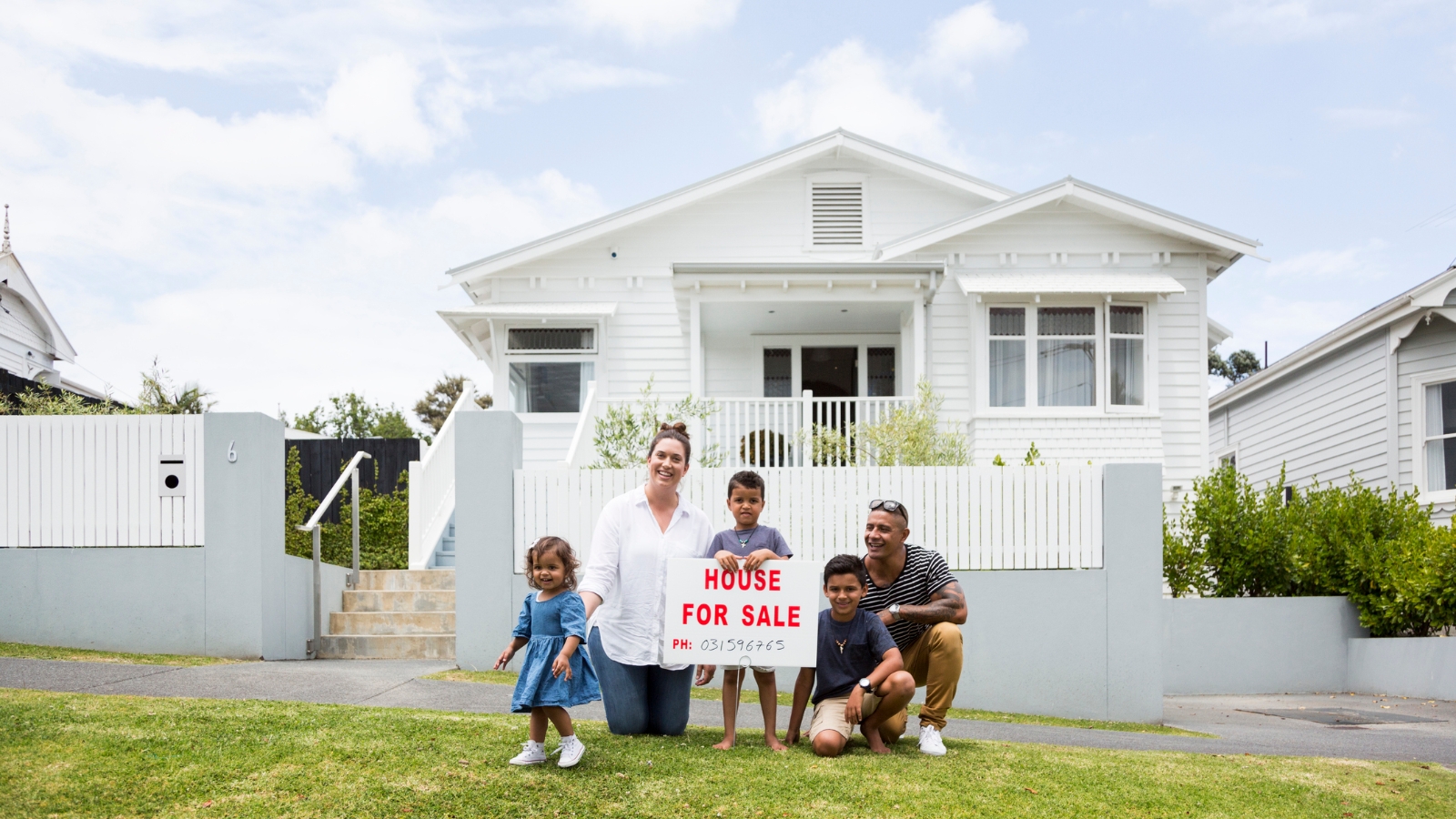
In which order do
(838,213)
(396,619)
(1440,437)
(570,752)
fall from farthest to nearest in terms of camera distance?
Result: 1. (838,213)
2. (1440,437)
3. (396,619)
4. (570,752)

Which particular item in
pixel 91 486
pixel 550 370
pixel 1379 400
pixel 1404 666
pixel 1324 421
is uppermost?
pixel 550 370

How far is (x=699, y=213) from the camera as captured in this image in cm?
1681

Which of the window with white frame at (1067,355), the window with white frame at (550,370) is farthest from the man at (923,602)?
the window with white frame at (550,370)

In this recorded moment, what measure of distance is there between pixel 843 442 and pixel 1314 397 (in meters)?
10.6

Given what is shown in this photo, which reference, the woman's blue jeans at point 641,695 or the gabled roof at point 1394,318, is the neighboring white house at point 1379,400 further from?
the woman's blue jeans at point 641,695

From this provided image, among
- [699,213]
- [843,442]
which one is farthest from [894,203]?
[843,442]

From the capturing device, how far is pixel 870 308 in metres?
15.6

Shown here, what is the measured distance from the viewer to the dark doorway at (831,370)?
676 inches

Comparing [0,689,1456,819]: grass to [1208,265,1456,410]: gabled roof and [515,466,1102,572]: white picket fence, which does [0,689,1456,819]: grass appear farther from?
[1208,265,1456,410]: gabled roof

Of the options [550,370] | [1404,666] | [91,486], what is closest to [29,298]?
[550,370]

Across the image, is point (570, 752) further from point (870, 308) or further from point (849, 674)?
point (870, 308)

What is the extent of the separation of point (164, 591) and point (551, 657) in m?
5.89

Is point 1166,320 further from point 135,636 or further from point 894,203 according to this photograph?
point 135,636

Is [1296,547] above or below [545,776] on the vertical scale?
above
